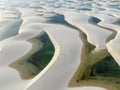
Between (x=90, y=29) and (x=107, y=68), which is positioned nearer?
(x=107, y=68)

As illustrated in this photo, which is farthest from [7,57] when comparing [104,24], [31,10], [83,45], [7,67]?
[31,10]

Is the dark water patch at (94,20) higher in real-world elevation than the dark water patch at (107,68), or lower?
lower

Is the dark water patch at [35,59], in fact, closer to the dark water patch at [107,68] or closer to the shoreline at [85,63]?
the shoreline at [85,63]

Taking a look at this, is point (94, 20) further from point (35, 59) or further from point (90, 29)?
point (35, 59)

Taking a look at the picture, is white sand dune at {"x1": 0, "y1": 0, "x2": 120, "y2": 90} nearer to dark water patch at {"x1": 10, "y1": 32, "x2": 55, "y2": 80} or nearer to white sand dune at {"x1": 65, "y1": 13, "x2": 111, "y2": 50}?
white sand dune at {"x1": 65, "y1": 13, "x2": 111, "y2": 50}

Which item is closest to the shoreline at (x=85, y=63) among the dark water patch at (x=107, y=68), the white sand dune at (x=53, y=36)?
the white sand dune at (x=53, y=36)

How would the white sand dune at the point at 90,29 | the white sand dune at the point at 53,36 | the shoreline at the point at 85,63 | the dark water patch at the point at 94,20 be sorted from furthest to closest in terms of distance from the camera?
the dark water patch at the point at 94,20, the white sand dune at the point at 90,29, the white sand dune at the point at 53,36, the shoreline at the point at 85,63

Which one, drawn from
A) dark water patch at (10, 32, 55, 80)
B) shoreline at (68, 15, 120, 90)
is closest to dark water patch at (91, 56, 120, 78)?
shoreline at (68, 15, 120, 90)

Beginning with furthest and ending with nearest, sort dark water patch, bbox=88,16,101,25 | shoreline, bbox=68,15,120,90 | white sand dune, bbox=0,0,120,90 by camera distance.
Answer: dark water patch, bbox=88,16,101,25 < white sand dune, bbox=0,0,120,90 < shoreline, bbox=68,15,120,90

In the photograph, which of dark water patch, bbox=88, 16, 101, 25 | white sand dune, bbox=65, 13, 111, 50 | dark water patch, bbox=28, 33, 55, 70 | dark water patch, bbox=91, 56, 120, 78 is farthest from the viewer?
dark water patch, bbox=88, 16, 101, 25

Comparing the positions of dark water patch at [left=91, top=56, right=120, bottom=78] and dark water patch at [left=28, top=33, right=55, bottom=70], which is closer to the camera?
dark water patch at [left=91, top=56, right=120, bottom=78]

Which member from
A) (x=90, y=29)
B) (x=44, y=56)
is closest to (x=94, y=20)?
(x=90, y=29)

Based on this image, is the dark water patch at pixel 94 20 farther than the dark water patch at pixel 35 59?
Yes
